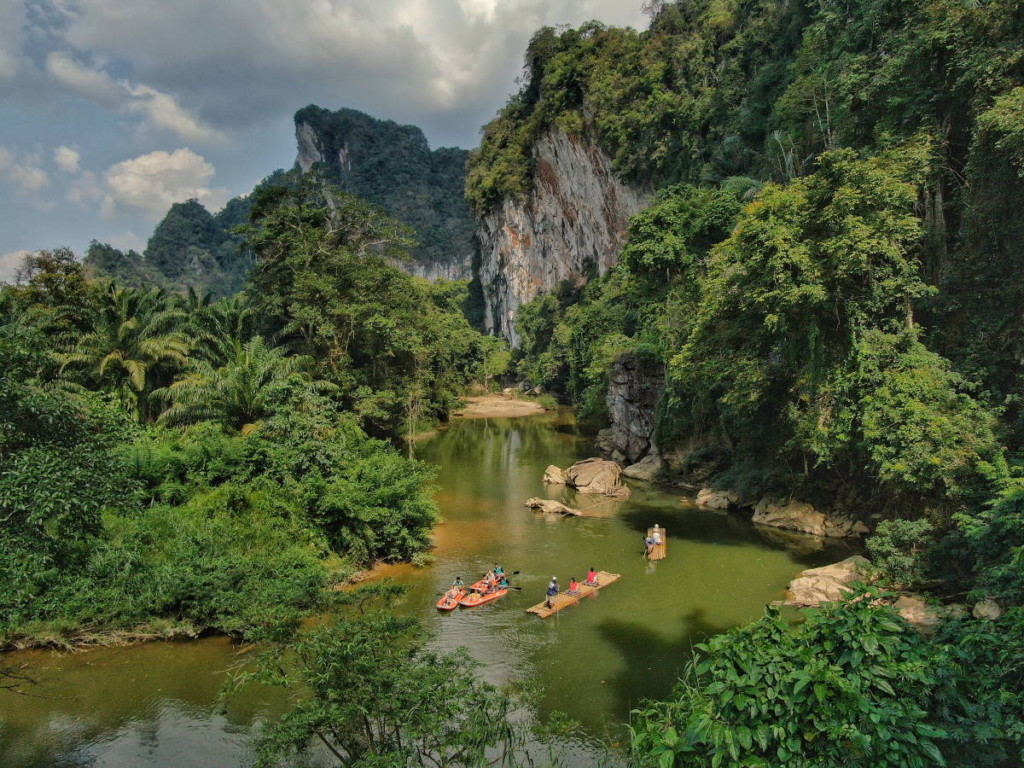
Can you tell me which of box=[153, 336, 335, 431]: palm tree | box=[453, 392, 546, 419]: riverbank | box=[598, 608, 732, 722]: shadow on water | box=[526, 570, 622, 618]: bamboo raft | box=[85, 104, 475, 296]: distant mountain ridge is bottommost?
box=[598, 608, 732, 722]: shadow on water

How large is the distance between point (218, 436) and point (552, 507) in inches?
399

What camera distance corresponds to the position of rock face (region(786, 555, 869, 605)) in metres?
12.0

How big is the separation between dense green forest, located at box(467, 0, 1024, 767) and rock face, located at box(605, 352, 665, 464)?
635 mm

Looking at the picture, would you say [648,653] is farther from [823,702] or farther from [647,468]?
[647,468]

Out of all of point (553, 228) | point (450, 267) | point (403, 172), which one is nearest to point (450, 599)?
point (553, 228)

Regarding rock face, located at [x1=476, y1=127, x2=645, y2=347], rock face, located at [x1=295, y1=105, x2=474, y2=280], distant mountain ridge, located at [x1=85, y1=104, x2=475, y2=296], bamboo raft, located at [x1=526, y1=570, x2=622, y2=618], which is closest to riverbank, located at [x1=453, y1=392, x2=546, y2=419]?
rock face, located at [x1=476, y1=127, x2=645, y2=347]

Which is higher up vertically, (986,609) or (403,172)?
(403,172)

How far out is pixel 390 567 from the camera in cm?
1429

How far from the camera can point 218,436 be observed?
1490 centimetres

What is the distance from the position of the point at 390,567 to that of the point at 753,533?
10.0m

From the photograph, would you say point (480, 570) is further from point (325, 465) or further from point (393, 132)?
point (393, 132)

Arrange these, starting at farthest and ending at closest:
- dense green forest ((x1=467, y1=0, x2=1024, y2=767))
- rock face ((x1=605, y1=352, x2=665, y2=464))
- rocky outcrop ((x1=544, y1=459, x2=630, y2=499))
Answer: rock face ((x1=605, y1=352, x2=665, y2=464))
rocky outcrop ((x1=544, y1=459, x2=630, y2=499))
dense green forest ((x1=467, y1=0, x2=1024, y2=767))

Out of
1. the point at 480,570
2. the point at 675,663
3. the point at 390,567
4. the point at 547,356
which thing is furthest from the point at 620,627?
the point at 547,356

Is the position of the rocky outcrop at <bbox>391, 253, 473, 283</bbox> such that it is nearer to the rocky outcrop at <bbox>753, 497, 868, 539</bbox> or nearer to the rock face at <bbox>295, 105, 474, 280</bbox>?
the rock face at <bbox>295, 105, 474, 280</bbox>
